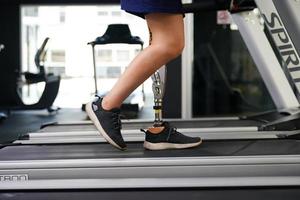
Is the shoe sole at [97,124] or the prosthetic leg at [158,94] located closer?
the shoe sole at [97,124]

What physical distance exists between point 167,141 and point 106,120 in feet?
1.09

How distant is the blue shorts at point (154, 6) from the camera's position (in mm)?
2033

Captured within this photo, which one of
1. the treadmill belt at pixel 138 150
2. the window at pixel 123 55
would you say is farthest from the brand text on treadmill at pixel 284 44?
the window at pixel 123 55

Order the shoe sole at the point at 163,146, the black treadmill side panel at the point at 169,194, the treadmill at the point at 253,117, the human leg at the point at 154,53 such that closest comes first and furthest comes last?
the black treadmill side panel at the point at 169,194
the human leg at the point at 154,53
the shoe sole at the point at 163,146
the treadmill at the point at 253,117

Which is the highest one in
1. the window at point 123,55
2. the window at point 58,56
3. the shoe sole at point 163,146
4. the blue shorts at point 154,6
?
the window at point 58,56

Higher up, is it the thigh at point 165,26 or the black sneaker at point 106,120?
the thigh at point 165,26

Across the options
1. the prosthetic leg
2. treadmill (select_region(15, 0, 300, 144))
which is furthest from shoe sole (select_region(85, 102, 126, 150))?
treadmill (select_region(15, 0, 300, 144))

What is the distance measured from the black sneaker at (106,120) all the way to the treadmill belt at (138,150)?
88 millimetres

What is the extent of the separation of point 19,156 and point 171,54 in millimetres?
841

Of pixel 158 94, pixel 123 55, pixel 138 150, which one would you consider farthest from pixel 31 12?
pixel 138 150

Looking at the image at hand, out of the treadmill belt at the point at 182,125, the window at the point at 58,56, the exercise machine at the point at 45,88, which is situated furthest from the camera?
the window at the point at 58,56

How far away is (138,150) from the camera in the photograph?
2266 millimetres

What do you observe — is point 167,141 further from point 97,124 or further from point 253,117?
point 253,117

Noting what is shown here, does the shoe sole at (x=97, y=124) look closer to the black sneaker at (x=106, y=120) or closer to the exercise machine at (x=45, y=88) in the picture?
the black sneaker at (x=106, y=120)
